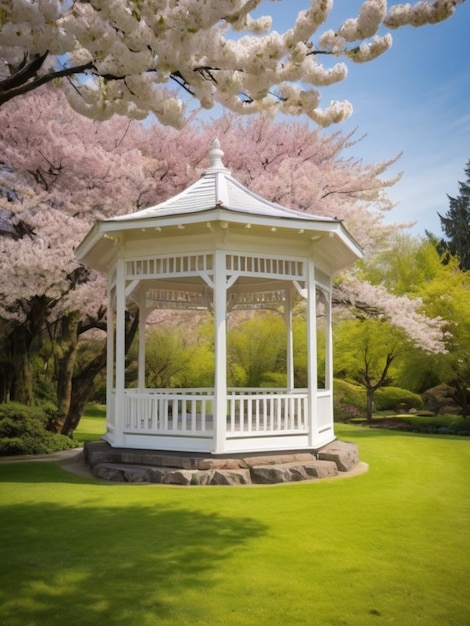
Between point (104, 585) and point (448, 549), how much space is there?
289 centimetres

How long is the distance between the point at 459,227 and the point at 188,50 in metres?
37.0

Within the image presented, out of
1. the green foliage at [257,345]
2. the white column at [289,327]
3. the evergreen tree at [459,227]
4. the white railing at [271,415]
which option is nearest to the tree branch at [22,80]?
the white railing at [271,415]

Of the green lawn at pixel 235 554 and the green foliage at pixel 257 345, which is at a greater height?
the green foliage at pixel 257 345

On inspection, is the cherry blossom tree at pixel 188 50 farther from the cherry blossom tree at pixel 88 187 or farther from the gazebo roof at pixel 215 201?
the cherry blossom tree at pixel 88 187

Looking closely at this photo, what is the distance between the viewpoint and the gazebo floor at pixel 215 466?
331 inches

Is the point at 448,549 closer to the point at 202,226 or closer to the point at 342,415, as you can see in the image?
the point at 202,226

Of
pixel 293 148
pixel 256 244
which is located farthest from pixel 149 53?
pixel 293 148

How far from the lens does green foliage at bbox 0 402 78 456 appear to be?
11.5 metres

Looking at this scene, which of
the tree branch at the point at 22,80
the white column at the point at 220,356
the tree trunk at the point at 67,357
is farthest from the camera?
the tree trunk at the point at 67,357

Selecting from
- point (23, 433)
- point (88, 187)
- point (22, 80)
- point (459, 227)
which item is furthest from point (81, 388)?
point (459, 227)

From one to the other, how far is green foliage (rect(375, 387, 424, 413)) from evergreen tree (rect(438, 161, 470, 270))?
1266 cm

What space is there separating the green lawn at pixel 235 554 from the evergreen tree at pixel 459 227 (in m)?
32.3

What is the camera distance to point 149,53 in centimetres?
489

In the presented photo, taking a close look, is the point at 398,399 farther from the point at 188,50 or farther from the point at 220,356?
the point at 188,50
